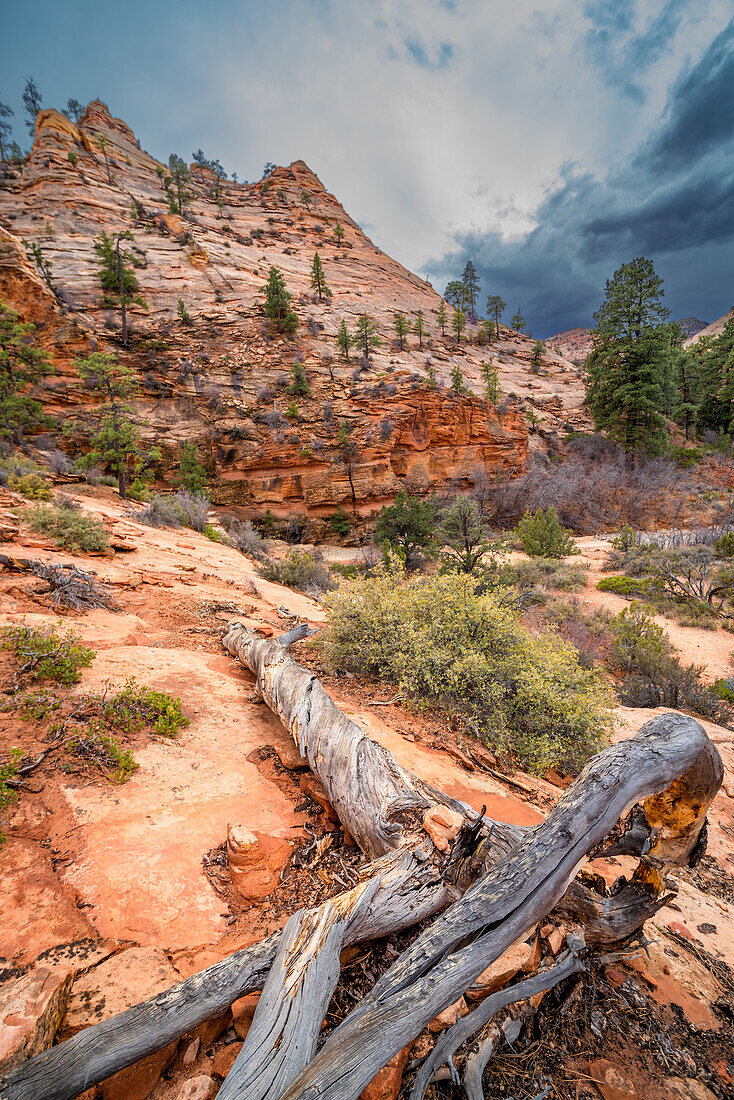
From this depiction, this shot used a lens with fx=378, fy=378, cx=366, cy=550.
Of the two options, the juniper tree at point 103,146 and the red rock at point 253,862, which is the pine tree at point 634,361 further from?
the juniper tree at point 103,146

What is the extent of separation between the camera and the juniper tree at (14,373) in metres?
12.9

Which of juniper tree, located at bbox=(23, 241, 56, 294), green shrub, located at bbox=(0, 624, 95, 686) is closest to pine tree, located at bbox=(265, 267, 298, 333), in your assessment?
juniper tree, located at bbox=(23, 241, 56, 294)

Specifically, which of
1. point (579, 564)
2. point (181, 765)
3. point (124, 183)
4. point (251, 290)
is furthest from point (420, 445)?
point (124, 183)

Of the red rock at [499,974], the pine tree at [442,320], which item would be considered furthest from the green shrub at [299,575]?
the pine tree at [442,320]

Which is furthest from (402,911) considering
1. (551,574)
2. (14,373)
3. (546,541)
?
(14,373)

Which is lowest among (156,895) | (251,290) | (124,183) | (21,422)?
(156,895)

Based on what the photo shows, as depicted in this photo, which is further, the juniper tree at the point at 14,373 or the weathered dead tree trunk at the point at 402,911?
the juniper tree at the point at 14,373

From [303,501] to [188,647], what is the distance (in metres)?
18.2

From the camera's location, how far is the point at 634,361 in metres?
22.5

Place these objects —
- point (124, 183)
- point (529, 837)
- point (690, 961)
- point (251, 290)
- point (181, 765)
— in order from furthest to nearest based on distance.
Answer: point (124, 183)
point (251, 290)
point (181, 765)
point (690, 961)
point (529, 837)

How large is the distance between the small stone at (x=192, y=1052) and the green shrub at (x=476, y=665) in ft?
9.26

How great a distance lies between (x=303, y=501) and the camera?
2223cm

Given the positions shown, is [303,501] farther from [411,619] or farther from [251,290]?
[411,619]

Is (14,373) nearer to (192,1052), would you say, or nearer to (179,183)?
(192,1052)
